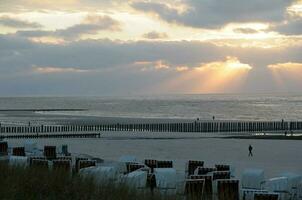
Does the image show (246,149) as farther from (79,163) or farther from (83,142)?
(79,163)

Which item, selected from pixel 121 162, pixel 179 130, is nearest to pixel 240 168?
pixel 121 162

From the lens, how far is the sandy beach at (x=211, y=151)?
25484 mm

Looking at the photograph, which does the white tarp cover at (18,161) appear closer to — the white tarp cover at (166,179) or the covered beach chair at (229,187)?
the white tarp cover at (166,179)

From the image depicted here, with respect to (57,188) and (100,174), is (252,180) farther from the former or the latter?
(57,188)

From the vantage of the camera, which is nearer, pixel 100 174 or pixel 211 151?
pixel 100 174

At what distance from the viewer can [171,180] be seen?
14047mm

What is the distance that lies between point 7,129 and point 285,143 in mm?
26106

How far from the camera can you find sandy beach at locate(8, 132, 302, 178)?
25.5 metres

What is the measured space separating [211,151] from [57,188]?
23905 millimetres

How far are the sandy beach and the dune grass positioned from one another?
474 inches

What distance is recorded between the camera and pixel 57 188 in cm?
901

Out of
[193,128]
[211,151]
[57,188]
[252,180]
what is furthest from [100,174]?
[193,128]

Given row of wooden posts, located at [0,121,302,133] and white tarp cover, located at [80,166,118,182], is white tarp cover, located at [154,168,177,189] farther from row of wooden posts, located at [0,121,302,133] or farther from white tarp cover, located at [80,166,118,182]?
row of wooden posts, located at [0,121,302,133]

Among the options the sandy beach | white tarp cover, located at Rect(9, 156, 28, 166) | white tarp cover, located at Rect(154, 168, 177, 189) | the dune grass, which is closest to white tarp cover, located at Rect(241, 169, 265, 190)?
white tarp cover, located at Rect(154, 168, 177, 189)
